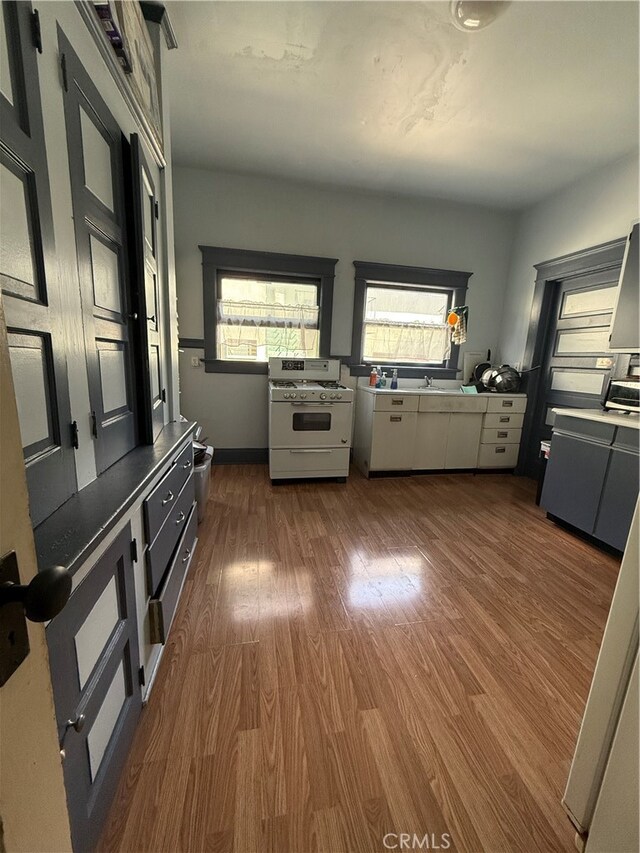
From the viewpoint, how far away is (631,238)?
2.37 m

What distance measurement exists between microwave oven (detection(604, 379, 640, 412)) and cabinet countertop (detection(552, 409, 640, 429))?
52 millimetres

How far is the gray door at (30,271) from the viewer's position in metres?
0.68

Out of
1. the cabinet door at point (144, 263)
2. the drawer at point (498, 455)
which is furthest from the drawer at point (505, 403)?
the cabinet door at point (144, 263)

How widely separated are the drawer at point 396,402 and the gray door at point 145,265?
2.02 meters

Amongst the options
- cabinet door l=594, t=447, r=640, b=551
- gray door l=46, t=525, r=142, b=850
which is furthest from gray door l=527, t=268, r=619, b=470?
gray door l=46, t=525, r=142, b=850

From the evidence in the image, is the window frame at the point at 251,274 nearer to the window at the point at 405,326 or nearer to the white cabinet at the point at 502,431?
the window at the point at 405,326

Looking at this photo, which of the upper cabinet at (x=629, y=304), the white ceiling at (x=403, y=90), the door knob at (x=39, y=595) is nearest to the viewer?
the door knob at (x=39, y=595)

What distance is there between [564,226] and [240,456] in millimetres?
3924

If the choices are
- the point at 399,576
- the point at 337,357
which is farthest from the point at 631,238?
the point at 399,576

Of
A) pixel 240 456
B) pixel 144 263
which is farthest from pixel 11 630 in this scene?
pixel 240 456

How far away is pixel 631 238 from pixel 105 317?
3.35 m

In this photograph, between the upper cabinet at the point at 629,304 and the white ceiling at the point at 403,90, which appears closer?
the white ceiling at the point at 403,90

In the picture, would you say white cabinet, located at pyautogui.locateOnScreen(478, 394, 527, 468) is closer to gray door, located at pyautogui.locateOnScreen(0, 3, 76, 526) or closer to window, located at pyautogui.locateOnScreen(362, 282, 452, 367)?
window, located at pyautogui.locateOnScreen(362, 282, 452, 367)

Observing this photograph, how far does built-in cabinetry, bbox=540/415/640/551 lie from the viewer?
6.68 feet
